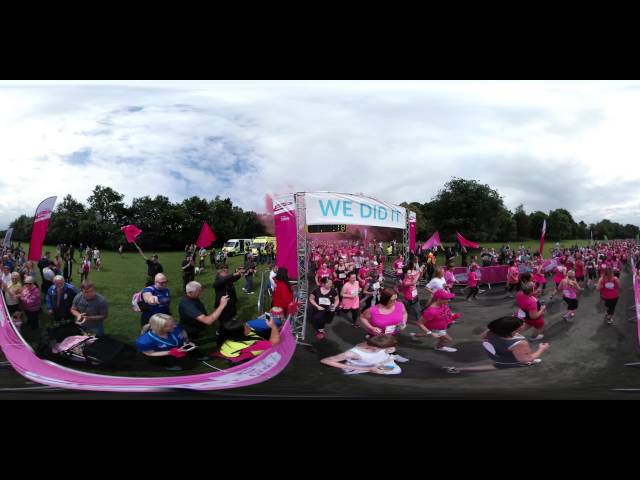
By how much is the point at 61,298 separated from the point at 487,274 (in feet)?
11.1

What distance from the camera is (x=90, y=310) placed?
7.63ft

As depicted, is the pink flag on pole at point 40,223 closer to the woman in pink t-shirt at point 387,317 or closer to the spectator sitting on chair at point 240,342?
the spectator sitting on chair at point 240,342

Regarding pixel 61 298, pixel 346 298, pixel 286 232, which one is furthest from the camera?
pixel 346 298

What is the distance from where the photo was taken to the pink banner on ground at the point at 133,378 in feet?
7.69

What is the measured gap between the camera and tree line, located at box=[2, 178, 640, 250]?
2277 millimetres

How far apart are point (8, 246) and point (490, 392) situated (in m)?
4.03

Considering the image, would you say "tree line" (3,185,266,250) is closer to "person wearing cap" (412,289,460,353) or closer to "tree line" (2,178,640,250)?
"tree line" (2,178,640,250)

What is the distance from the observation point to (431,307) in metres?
2.40

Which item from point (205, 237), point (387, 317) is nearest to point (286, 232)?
point (205, 237)

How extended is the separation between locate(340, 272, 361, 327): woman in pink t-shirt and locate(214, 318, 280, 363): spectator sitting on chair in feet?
2.01

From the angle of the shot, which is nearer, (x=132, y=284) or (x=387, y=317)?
(x=132, y=284)

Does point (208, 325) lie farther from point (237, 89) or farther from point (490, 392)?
point (490, 392)

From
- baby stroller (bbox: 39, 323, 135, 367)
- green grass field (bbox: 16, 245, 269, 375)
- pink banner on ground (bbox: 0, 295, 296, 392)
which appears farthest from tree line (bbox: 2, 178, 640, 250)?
pink banner on ground (bbox: 0, 295, 296, 392)

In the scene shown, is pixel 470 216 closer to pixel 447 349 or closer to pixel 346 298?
pixel 447 349
